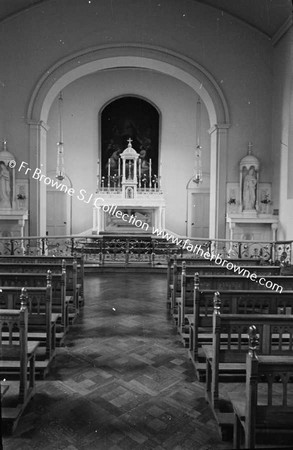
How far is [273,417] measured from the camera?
226 centimetres

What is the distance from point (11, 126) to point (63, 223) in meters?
5.21

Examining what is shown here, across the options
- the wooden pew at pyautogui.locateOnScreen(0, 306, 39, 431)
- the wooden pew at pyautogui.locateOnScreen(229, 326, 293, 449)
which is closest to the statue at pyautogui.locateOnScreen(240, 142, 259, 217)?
the wooden pew at pyautogui.locateOnScreen(0, 306, 39, 431)

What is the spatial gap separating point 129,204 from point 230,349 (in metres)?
11.2

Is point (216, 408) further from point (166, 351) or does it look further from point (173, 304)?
point (173, 304)

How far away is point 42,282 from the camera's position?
4617mm

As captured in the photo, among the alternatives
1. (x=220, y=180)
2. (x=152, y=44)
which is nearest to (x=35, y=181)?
(x=152, y=44)

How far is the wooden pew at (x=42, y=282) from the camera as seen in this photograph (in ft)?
14.9

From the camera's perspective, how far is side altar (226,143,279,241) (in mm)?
11250

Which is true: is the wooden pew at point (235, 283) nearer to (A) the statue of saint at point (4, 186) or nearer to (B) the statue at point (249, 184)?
(B) the statue at point (249, 184)

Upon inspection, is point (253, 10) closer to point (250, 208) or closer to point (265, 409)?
point (250, 208)

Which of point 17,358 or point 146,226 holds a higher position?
point 146,226

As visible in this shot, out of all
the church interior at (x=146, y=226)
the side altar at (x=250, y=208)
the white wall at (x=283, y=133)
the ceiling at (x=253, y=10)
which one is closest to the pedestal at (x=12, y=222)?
the church interior at (x=146, y=226)

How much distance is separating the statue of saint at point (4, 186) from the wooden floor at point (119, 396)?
663 cm

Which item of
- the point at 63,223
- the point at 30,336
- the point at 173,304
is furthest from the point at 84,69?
the point at 30,336
